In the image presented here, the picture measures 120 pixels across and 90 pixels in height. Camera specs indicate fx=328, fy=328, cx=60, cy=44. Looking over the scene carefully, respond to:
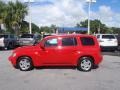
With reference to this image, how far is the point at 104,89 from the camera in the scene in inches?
399

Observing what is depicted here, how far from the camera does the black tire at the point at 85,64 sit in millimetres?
14891

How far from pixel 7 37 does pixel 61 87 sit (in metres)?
24.6

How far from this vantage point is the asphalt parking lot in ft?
34.4

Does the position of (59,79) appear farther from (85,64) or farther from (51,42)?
(51,42)

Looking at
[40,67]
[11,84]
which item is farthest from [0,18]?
[11,84]

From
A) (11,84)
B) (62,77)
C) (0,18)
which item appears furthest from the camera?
(0,18)

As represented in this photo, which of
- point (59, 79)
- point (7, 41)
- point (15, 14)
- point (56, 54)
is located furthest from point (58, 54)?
point (15, 14)

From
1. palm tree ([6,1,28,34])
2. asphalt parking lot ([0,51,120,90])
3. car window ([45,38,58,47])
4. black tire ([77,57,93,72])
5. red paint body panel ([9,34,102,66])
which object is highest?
palm tree ([6,1,28,34])

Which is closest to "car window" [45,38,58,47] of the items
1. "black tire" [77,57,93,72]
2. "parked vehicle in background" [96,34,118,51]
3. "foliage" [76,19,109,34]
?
"black tire" [77,57,93,72]

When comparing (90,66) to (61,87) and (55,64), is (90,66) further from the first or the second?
(61,87)

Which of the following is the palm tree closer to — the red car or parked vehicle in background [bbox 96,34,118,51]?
parked vehicle in background [bbox 96,34,118,51]

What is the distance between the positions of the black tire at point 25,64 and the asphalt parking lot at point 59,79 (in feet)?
0.87

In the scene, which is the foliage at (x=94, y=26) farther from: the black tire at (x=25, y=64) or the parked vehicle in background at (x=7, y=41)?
the black tire at (x=25, y=64)

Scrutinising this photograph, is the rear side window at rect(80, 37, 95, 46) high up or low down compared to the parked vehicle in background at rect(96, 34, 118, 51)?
up
